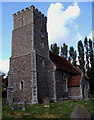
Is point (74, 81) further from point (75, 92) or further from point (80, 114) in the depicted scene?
point (80, 114)

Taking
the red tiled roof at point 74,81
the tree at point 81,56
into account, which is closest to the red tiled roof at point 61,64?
the red tiled roof at point 74,81

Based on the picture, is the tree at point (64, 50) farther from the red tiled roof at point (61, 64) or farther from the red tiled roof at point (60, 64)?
the red tiled roof at point (60, 64)

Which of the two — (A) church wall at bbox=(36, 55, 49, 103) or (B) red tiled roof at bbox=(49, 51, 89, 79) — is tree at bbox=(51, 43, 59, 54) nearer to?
(B) red tiled roof at bbox=(49, 51, 89, 79)

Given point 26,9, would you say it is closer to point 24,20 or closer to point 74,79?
point 24,20

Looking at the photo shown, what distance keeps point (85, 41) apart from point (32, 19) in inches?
804

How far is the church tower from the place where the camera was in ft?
53.2

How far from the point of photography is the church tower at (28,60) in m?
16.2

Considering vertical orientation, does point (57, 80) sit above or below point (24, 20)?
below

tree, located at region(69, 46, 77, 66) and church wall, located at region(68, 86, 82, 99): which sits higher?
tree, located at region(69, 46, 77, 66)

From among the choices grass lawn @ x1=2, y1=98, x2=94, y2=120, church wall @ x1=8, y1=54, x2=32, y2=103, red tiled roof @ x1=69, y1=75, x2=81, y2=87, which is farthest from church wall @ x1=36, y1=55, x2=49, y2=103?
grass lawn @ x1=2, y1=98, x2=94, y2=120

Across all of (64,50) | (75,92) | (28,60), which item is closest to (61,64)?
(75,92)

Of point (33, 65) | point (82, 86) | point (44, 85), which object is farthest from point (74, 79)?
point (33, 65)

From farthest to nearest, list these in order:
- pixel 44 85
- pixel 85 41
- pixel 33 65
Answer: pixel 85 41 < pixel 44 85 < pixel 33 65

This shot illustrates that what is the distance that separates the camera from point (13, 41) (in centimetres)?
1927
